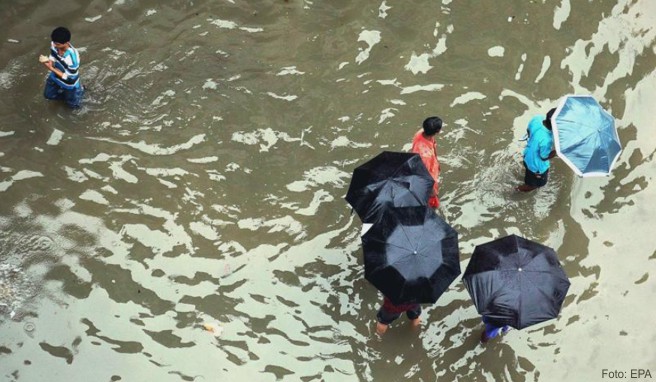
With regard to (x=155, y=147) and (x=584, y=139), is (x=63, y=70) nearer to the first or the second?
(x=155, y=147)


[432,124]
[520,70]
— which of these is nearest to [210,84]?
[432,124]

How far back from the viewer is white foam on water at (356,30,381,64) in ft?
31.4

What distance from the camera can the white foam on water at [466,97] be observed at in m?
9.28

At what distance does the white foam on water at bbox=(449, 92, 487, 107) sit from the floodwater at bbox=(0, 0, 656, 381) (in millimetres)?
35

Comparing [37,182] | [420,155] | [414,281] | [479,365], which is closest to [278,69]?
[420,155]

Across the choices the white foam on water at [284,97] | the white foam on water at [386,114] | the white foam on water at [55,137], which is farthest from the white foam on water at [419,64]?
the white foam on water at [55,137]

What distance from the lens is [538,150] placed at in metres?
7.81

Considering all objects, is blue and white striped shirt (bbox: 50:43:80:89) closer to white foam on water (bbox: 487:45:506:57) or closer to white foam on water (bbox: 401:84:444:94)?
white foam on water (bbox: 401:84:444:94)

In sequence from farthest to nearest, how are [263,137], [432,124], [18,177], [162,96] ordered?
1. [162,96]
2. [263,137]
3. [18,177]
4. [432,124]

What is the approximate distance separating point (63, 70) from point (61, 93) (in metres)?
0.45

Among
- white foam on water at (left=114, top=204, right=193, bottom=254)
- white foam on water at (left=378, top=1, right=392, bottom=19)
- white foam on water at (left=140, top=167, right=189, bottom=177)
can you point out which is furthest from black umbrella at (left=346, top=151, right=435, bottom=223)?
white foam on water at (left=378, top=1, right=392, bottom=19)

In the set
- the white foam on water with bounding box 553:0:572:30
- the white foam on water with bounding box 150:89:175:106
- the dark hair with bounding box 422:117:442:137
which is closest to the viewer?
the dark hair with bounding box 422:117:442:137

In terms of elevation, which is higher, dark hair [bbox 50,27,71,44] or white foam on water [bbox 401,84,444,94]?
dark hair [bbox 50,27,71,44]

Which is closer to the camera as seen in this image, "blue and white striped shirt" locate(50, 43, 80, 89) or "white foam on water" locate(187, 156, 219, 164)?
"blue and white striped shirt" locate(50, 43, 80, 89)
